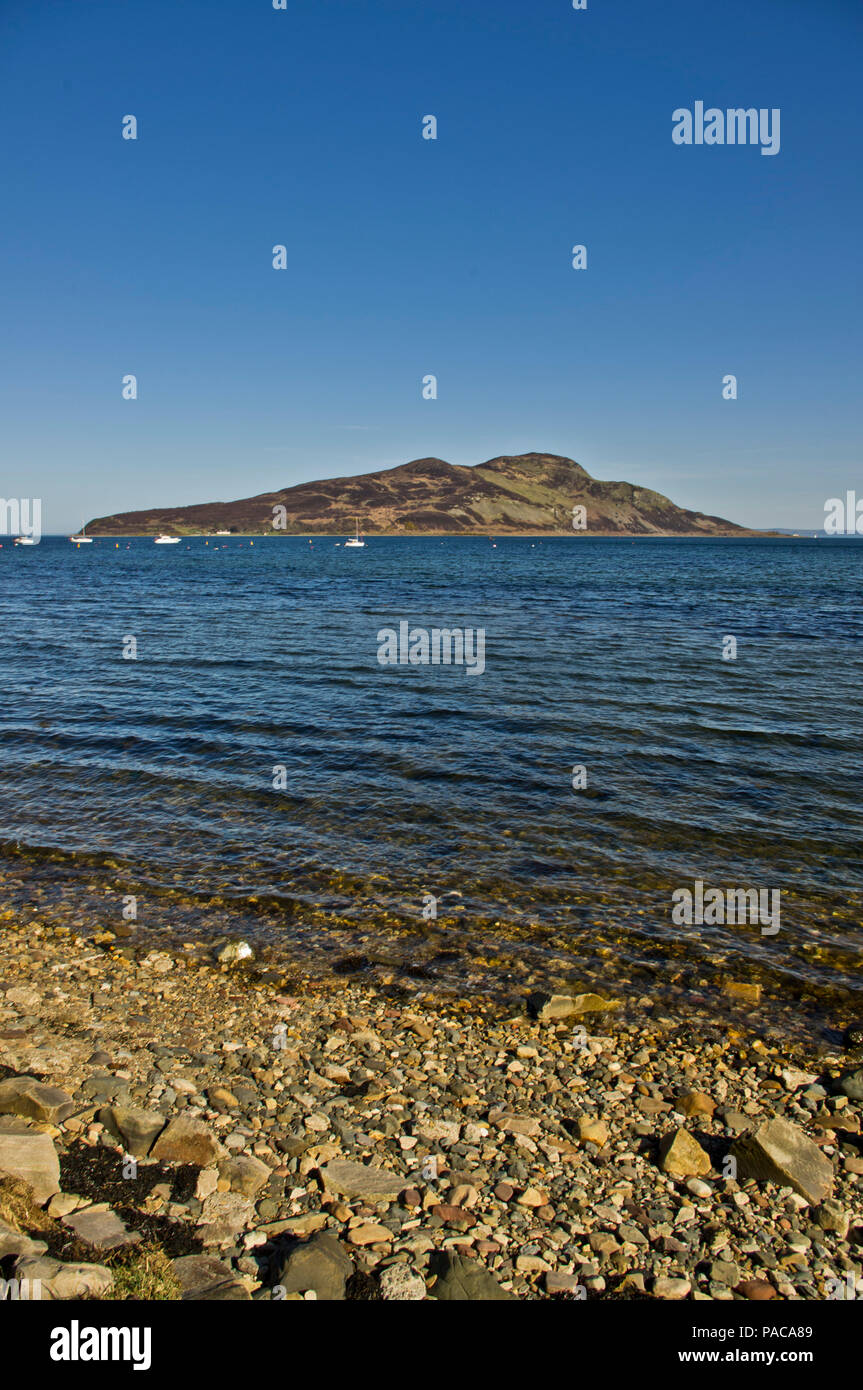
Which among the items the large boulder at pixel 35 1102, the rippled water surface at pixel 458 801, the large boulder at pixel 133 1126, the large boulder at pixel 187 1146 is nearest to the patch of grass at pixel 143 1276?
the large boulder at pixel 187 1146

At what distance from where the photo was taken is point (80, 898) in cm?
1244

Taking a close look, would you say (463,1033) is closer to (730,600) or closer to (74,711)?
(74,711)

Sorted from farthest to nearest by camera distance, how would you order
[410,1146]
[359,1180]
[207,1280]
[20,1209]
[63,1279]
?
[410,1146], [359,1180], [20,1209], [207,1280], [63,1279]

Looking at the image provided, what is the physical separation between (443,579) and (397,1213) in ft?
292

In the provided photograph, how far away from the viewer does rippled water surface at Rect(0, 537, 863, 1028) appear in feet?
37.4

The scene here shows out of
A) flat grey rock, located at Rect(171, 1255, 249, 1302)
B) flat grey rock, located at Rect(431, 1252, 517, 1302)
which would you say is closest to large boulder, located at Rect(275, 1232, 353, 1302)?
flat grey rock, located at Rect(171, 1255, 249, 1302)

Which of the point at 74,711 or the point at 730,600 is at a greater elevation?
the point at 730,600

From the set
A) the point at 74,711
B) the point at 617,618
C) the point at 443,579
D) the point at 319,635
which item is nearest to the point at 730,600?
the point at 617,618

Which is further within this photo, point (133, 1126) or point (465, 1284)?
point (133, 1126)

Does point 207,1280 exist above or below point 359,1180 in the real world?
above

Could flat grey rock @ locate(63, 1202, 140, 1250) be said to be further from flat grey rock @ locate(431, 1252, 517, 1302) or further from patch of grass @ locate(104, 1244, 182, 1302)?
flat grey rock @ locate(431, 1252, 517, 1302)

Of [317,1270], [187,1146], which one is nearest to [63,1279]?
[317,1270]

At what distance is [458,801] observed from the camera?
55.8 feet

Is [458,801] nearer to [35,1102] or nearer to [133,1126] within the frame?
[133,1126]
